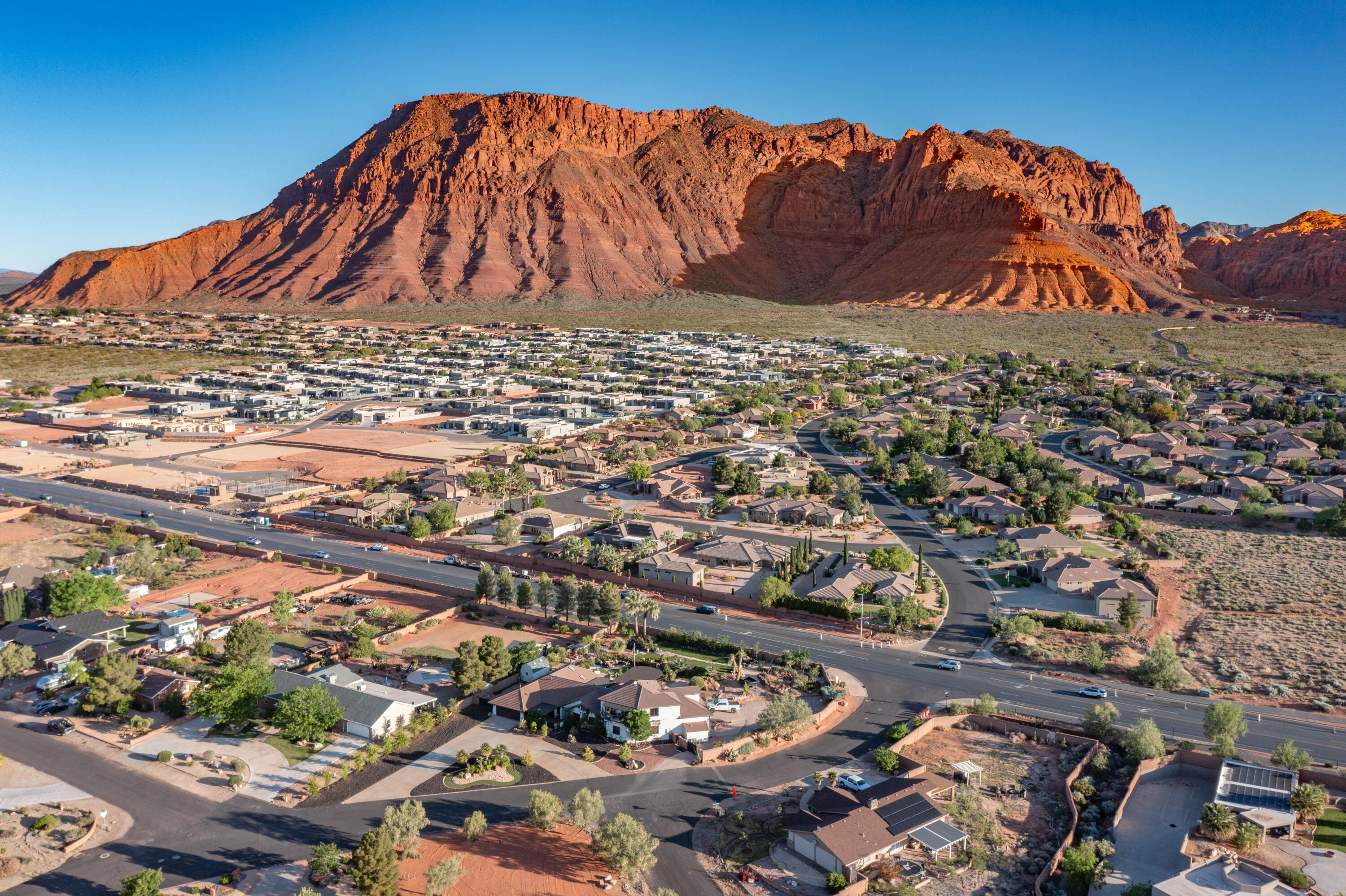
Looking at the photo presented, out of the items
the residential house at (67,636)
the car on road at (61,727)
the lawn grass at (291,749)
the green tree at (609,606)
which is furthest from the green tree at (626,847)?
the residential house at (67,636)

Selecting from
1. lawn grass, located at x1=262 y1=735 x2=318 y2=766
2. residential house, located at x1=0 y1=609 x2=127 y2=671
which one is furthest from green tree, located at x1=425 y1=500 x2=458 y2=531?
lawn grass, located at x1=262 y1=735 x2=318 y2=766

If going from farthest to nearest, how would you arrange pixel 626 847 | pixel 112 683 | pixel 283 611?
pixel 283 611, pixel 112 683, pixel 626 847

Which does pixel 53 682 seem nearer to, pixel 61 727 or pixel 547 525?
pixel 61 727

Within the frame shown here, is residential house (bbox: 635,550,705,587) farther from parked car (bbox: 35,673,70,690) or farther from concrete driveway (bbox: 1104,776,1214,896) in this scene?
parked car (bbox: 35,673,70,690)

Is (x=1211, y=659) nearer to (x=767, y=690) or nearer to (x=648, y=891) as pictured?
(x=767, y=690)

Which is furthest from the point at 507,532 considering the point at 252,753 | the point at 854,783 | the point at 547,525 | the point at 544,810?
the point at 854,783

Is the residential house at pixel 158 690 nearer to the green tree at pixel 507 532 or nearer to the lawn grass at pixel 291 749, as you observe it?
the lawn grass at pixel 291 749
